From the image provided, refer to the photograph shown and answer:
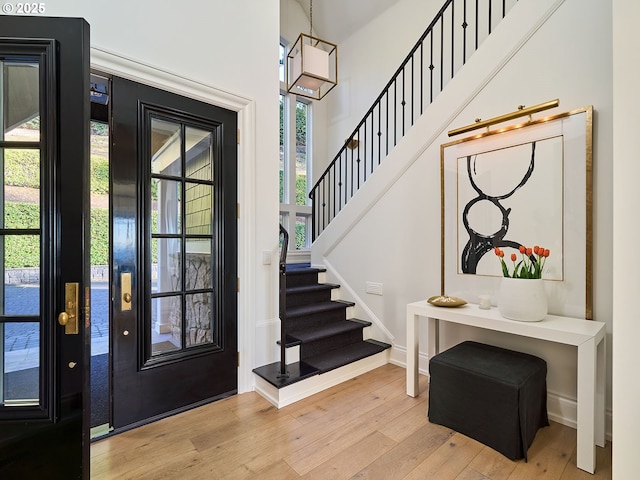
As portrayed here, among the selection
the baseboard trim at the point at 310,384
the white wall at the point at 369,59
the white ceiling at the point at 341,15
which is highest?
the white ceiling at the point at 341,15

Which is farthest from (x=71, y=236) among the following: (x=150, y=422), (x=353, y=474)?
(x=353, y=474)

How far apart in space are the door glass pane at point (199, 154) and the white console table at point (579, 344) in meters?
1.99

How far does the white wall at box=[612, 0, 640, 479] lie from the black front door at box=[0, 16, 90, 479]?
240 cm

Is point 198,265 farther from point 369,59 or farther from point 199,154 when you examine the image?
point 369,59

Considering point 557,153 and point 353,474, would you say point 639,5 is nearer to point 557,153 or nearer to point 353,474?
point 557,153

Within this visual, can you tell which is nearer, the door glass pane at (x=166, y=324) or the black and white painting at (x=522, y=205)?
the black and white painting at (x=522, y=205)

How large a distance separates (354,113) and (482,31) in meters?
2.09

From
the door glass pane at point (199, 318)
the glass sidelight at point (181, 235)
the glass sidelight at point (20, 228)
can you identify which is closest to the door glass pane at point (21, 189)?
the glass sidelight at point (20, 228)

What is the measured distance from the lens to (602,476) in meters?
1.66

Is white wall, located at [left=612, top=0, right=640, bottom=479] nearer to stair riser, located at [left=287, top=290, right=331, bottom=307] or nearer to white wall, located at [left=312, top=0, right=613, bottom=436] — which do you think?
white wall, located at [left=312, top=0, right=613, bottom=436]

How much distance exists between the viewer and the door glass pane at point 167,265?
88.4 inches

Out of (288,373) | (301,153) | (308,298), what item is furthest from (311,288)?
(301,153)

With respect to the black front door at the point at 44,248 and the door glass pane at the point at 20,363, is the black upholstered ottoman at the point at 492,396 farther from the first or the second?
the door glass pane at the point at 20,363

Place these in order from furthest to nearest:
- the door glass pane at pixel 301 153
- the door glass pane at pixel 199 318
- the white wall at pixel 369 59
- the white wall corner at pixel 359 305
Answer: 1. the door glass pane at pixel 301 153
2. the white wall at pixel 369 59
3. the white wall corner at pixel 359 305
4. the door glass pane at pixel 199 318
